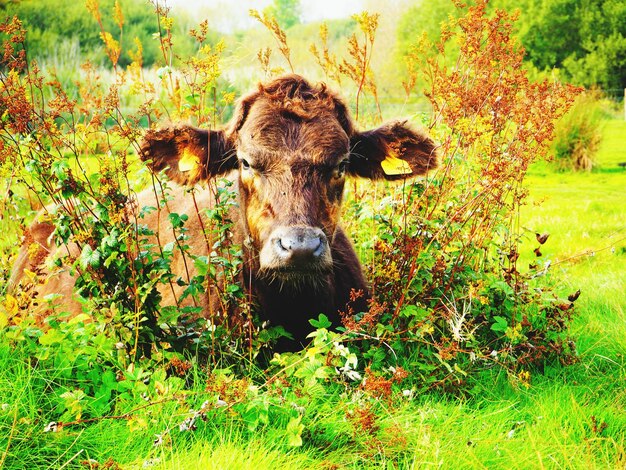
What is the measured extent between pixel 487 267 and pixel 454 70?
1.75m

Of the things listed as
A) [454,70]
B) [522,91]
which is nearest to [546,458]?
[454,70]

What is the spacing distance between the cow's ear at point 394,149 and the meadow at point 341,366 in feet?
0.72

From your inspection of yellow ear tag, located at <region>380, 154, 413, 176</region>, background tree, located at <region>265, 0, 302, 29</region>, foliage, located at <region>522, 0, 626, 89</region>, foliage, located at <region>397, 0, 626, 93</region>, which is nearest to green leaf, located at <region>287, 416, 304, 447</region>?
yellow ear tag, located at <region>380, 154, 413, 176</region>

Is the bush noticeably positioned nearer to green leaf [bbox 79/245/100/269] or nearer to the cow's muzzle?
green leaf [bbox 79/245/100/269]

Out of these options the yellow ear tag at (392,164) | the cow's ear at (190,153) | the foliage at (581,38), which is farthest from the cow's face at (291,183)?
the foliage at (581,38)

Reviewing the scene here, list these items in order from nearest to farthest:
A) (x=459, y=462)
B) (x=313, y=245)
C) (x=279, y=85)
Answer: (x=459, y=462) → (x=313, y=245) → (x=279, y=85)

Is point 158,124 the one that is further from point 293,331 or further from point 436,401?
point 436,401

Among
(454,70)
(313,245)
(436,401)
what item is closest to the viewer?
(313,245)

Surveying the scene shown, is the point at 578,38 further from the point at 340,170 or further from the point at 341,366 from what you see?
the point at 341,366

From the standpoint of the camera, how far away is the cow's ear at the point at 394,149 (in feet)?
16.3

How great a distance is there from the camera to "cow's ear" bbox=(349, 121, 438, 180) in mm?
4965

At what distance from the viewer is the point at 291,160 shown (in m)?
4.14

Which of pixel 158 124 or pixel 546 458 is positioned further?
pixel 158 124

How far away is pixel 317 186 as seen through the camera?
416 centimetres
